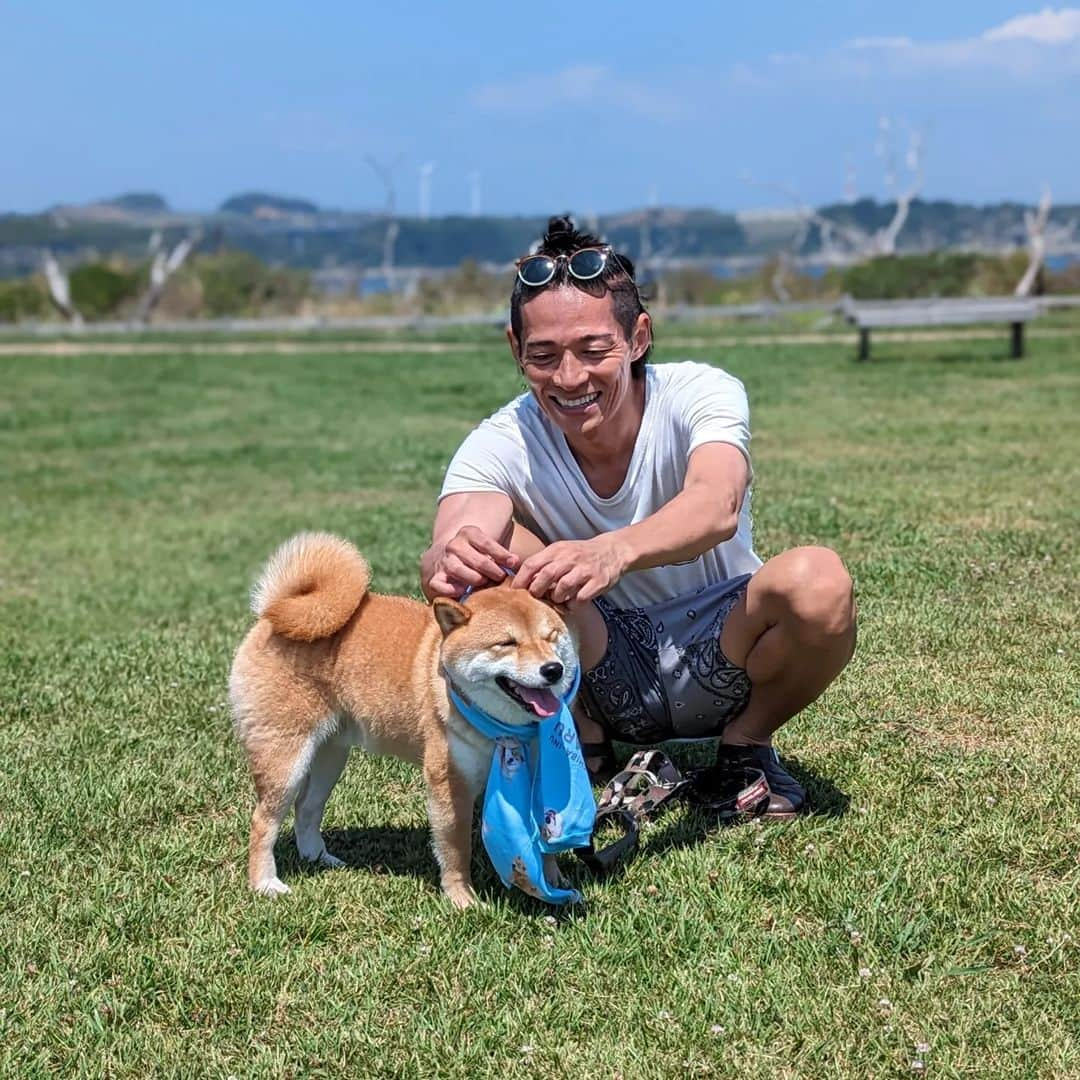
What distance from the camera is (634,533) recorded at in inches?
133

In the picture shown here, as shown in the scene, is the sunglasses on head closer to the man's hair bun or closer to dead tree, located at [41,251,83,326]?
the man's hair bun

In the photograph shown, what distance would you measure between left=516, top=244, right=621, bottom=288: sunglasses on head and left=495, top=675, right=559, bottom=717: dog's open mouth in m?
1.07

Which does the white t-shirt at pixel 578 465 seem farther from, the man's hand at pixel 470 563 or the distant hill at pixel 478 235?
the distant hill at pixel 478 235

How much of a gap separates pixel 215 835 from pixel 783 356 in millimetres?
18568

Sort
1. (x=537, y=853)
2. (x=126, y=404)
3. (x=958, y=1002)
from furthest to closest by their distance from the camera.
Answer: (x=126, y=404), (x=537, y=853), (x=958, y=1002)

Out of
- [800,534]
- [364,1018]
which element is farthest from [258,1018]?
[800,534]

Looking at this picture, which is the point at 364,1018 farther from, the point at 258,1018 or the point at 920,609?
the point at 920,609

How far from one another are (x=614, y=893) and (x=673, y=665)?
2.45ft

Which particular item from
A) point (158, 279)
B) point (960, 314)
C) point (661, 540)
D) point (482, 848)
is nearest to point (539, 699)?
point (661, 540)

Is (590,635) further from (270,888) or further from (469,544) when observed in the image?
(270,888)

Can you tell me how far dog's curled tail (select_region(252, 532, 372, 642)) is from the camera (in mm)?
3469

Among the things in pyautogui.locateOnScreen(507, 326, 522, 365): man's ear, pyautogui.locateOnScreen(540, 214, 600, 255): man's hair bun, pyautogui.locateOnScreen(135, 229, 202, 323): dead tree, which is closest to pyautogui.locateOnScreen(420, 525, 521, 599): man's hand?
pyautogui.locateOnScreen(507, 326, 522, 365): man's ear

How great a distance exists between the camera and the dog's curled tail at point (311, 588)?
3469 mm

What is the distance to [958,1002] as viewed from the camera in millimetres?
2916
